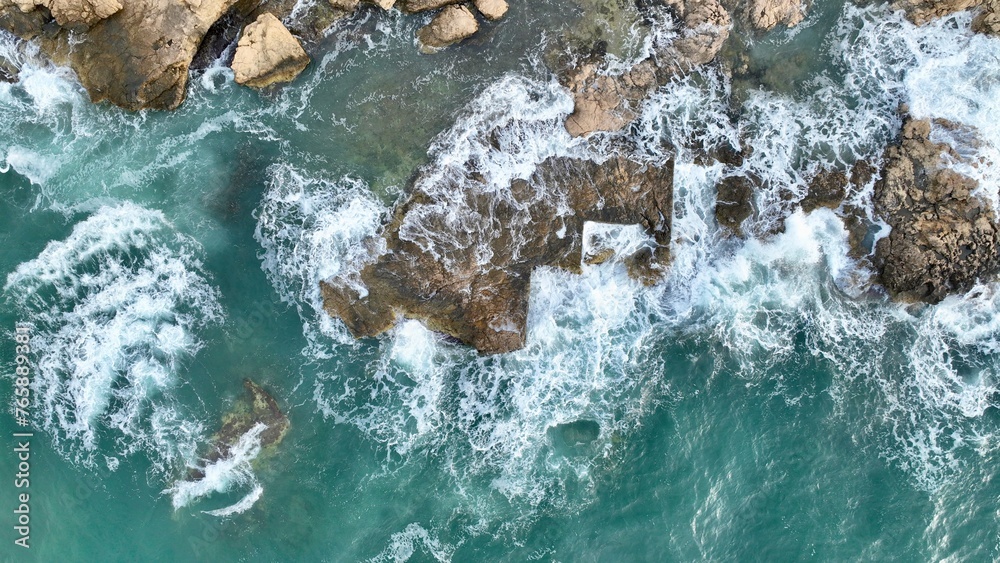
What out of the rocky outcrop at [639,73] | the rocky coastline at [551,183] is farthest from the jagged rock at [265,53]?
the rocky outcrop at [639,73]

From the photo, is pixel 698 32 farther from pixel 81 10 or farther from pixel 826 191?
pixel 81 10

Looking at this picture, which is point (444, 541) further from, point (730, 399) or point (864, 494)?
point (864, 494)

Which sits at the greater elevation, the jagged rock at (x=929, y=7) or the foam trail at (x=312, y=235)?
the jagged rock at (x=929, y=7)

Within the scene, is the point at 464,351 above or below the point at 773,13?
below

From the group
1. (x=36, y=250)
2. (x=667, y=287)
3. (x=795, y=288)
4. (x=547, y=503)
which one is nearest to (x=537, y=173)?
(x=667, y=287)

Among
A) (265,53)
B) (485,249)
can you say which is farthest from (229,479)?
(265,53)

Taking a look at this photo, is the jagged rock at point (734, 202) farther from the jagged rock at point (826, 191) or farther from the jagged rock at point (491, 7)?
the jagged rock at point (491, 7)

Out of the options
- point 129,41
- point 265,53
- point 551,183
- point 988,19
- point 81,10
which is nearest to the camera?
point 81,10
